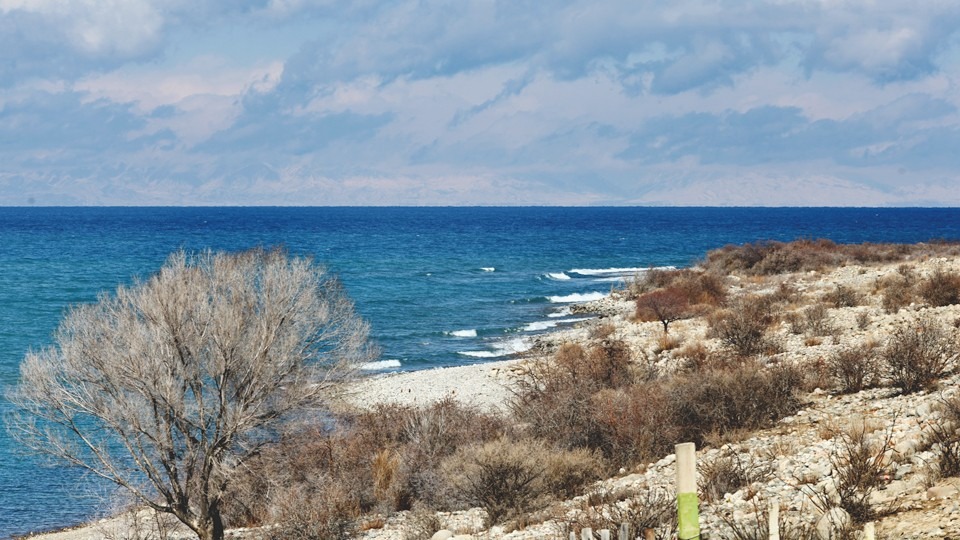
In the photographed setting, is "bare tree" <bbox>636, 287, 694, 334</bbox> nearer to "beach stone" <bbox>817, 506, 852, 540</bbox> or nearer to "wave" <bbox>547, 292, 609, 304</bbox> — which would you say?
"wave" <bbox>547, 292, 609, 304</bbox>

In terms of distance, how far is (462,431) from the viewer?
19516 mm

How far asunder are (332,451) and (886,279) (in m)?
23.7

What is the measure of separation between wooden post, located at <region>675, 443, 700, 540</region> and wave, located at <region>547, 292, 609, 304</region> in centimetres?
4779

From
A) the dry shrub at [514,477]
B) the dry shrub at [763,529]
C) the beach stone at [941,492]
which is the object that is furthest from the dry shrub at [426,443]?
the beach stone at [941,492]

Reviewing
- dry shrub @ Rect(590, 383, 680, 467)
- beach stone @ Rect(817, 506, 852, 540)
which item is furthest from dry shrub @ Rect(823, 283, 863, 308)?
beach stone @ Rect(817, 506, 852, 540)

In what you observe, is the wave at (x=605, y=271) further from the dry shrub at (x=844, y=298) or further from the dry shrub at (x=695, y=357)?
the dry shrub at (x=695, y=357)

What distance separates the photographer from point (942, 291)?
27297 mm

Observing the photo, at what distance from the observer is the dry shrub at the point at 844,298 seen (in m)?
30.5

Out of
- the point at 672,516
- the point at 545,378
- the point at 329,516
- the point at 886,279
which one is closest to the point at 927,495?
the point at 672,516

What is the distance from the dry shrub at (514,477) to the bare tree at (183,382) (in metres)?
4.85

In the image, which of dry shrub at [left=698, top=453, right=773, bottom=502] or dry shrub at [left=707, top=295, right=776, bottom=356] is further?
dry shrub at [left=707, top=295, right=776, bottom=356]

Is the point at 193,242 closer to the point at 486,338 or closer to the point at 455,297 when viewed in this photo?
the point at 455,297

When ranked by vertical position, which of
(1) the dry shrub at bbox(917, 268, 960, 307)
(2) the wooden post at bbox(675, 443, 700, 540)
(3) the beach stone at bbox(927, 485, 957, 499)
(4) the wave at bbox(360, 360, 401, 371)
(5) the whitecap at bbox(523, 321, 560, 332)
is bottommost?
(4) the wave at bbox(360, 360, 401, 371)

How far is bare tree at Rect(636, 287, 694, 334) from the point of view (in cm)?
3528
